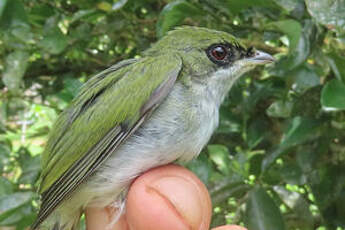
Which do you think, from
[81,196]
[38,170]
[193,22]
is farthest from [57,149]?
[193,22]

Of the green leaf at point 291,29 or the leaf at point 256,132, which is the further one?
the leaf at point 256,132

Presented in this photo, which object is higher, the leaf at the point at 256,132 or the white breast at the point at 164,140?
the white breast at the point at 164,140

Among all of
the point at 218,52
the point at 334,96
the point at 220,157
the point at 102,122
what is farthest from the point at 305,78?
the point at 102,122

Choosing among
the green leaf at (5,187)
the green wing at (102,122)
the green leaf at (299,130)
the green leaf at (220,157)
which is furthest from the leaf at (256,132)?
the green leaf at (5,187)

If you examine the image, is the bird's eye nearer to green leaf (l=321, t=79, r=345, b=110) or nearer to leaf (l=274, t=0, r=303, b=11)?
leaf (l=274, t=0, r=303, b=11)

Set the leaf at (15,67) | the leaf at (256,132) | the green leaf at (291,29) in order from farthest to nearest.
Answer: the leaf at (256,132), the leaf at (15,67), the green leaf at (291,29)

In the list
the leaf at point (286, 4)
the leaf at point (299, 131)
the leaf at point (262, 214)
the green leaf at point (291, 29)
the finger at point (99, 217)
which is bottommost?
the finger at point (99, 217)

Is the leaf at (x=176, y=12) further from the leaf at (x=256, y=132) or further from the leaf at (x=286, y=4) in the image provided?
the leaf at (x=256, y=132)

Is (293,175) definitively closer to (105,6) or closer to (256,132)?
(256,132)
